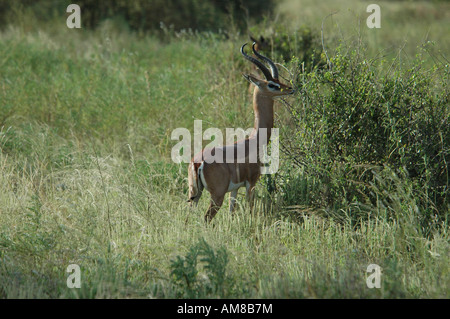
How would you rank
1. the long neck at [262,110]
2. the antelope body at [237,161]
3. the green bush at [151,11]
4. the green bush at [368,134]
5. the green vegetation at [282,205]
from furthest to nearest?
1. the green bush at [151,11]
2. the long neck at [262,110]
3. the antelope body at [237,161]
4. the green bush at [368,134]
5. the green vegetation at [282,205]

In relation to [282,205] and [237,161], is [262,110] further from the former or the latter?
[282,205]

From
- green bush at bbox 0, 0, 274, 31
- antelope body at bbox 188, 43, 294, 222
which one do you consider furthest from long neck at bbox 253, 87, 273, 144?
green bush at bbox 0, 0, 274, 31

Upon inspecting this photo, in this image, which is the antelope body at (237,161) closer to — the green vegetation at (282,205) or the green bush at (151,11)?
the green vegetation at (282,205)

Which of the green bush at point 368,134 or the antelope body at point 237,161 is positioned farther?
→ the antelope body at point 237,161

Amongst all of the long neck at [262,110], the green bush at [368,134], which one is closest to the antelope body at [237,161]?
the long neck at [262,110]

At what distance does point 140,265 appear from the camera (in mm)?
4258

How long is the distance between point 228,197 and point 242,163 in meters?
0.72

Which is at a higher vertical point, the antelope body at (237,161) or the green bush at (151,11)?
the green bush at (151,11)

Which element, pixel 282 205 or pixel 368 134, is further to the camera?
pixel 282 205

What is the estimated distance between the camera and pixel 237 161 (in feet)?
16.6

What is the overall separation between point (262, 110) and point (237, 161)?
0.56m

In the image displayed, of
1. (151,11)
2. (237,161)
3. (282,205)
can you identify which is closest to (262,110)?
(237,161)

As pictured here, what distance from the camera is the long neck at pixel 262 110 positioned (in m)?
5.26

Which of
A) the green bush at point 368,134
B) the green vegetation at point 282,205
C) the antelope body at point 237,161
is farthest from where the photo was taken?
the antelope body at point 237,161
